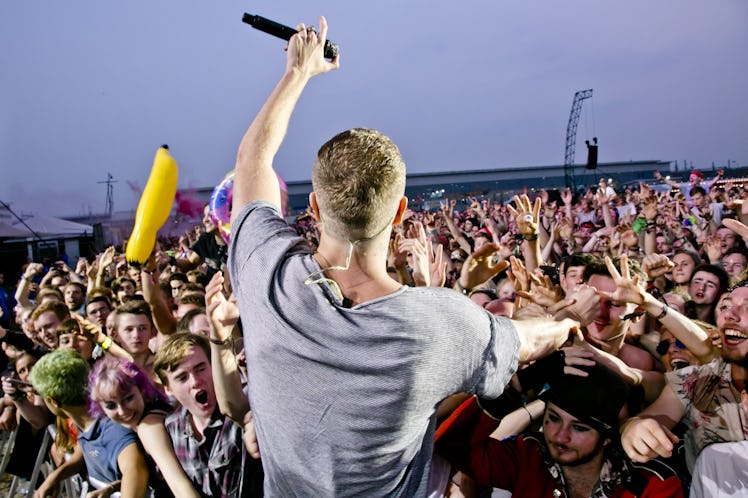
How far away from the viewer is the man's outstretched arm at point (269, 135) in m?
1.68

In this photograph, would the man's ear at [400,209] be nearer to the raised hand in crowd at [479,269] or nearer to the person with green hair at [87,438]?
the raised hand in crowd at [479,269]

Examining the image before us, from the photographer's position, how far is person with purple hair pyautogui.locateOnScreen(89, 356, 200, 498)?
105 inches

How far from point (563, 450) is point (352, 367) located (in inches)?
48.3

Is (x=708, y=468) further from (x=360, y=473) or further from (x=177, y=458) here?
(x=177, y=458)

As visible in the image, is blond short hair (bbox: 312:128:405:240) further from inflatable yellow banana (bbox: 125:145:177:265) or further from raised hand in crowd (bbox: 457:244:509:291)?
inflatable yellow banana (bbox: 125:145:177:265)

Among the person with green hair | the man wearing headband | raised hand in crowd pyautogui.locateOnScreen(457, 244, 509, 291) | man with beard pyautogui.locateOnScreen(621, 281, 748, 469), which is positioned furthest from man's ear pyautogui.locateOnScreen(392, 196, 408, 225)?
the person with green hair

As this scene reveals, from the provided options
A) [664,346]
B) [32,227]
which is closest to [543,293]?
[664,346]

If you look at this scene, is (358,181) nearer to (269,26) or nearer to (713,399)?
(269,26)

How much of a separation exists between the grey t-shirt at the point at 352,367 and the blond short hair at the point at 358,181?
0.47 ft

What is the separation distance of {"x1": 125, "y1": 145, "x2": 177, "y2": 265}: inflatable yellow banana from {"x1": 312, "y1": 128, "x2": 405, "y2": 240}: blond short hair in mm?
2607

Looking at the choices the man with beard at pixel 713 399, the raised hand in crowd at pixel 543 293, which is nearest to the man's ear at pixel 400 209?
the raised hand in crowd at pixel 543 293

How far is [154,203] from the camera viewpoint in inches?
151

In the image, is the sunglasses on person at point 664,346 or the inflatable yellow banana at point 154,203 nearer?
the sunglasses on person at point 664,346

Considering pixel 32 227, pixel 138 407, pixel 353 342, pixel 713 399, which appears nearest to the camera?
pixel 353 342
